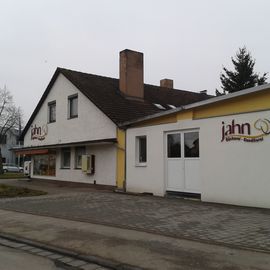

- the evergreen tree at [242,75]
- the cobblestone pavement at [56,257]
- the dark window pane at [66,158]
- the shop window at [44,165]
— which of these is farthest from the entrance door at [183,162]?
the evergreen tree at [242,75]

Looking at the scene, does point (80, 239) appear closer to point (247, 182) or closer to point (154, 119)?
point (247, 182)

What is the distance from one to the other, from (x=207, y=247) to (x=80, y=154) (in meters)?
15.8

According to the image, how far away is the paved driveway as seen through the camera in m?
8.43

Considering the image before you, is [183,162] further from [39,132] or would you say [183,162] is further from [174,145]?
[39,132]

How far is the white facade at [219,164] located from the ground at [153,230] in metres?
0.68

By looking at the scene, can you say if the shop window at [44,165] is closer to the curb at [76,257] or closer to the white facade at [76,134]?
the white facade at [76,134]

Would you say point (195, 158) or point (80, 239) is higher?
point (195, 158)

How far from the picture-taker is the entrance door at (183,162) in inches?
584

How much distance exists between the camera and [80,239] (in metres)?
8.37

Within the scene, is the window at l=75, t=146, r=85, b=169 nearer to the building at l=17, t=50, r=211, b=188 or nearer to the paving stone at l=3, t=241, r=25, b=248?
the building at l=17, t=50, r=211, b=188

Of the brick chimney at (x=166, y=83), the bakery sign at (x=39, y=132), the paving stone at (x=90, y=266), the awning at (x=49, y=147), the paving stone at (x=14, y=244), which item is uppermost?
the brick chimney at (x=166, y=83)


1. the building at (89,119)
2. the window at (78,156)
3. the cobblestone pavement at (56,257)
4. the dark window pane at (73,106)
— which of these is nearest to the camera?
the cobblestone pavement at (56,257)

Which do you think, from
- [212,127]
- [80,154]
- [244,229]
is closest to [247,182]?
[212,127]

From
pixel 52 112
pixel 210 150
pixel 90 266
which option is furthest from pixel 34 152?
pixel 90 266
